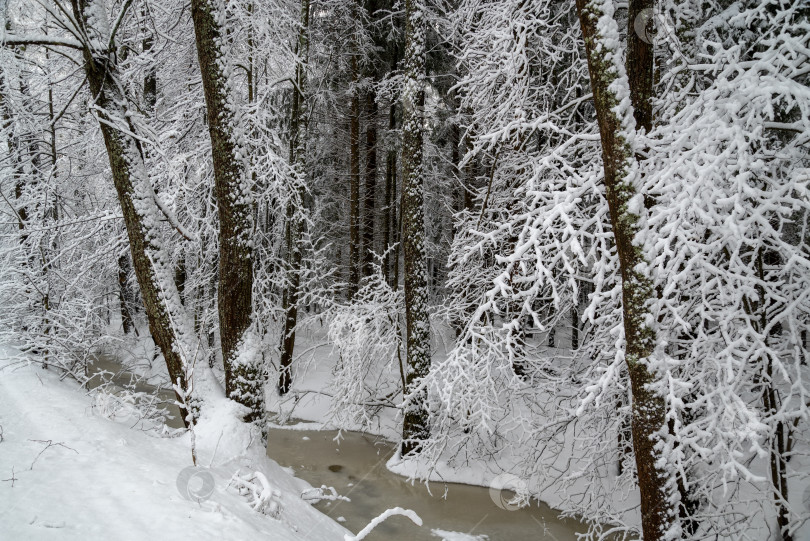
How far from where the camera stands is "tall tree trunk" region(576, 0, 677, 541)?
11.1 feet

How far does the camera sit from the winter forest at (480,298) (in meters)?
3.39

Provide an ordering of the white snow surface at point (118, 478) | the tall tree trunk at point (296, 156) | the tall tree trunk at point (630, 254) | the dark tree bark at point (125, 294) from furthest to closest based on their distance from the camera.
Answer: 1. the dark tree bark at point (125, 294)
2. the tall tree trunk at point (296, 156)
3. the tall tree trunk at point (630, 254)
4. the white snow surface at point (118, 478)

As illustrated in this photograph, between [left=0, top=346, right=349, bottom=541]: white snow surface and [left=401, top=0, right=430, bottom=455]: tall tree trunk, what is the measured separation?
10.9ft

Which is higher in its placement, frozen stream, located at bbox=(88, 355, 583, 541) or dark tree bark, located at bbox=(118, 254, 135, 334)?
dark tree bark, located at bbox=(118, 254, 135, 334)

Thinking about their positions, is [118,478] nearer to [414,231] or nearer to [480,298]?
[480,298]

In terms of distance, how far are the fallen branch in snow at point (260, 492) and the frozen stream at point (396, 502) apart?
2756mm

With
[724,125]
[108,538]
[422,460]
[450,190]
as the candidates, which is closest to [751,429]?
[724,125]

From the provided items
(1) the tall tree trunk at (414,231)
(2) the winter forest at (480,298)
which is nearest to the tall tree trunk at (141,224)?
(2) the winter forest at (480,298)

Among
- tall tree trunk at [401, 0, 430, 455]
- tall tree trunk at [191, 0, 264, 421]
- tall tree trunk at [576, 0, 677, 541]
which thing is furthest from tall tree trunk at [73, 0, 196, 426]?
tall tree trunk at [576, 0, 677, 541]

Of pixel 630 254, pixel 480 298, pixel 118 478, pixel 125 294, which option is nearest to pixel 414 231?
pixel 480 298

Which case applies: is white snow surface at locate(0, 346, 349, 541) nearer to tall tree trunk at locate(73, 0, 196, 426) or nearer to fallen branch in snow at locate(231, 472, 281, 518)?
fallen branch in snow at locate(231, 472, 281, 518)

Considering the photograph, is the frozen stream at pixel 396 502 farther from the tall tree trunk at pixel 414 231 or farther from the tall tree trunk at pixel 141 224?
the tall tree trunk at pixel 141 224

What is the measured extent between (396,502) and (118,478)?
4.95m

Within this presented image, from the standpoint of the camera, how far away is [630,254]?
3.49 meters
